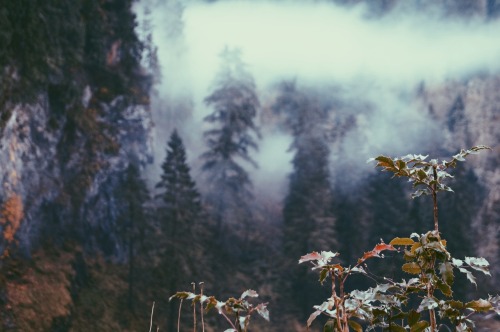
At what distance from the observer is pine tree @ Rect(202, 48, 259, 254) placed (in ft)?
118

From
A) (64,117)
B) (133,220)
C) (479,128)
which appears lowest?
(133,220)

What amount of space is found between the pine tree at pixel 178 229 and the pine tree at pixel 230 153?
141 inches

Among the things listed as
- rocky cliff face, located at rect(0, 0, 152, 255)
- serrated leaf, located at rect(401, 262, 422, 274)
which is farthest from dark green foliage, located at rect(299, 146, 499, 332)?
rocky cliff face, located at rect(0, 0, 152, 255)

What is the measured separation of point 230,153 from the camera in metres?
36.2

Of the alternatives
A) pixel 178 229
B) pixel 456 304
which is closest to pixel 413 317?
pixel 456 304

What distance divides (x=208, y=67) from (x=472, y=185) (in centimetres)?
3336

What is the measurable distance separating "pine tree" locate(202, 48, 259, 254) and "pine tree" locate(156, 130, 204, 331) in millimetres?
3593

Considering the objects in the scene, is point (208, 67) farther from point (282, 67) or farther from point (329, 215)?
point (329, 215)

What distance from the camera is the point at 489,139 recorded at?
4306 cm

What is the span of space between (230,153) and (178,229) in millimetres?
8383

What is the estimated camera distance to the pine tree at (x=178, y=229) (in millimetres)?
28125

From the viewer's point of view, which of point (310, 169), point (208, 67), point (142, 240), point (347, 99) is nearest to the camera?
point (142, 240)

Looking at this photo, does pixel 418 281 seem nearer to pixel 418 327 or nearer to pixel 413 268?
pixel 413 268

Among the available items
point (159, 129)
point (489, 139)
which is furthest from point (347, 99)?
point (159, 129)
